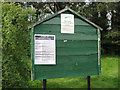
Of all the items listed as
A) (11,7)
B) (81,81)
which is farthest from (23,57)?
(81,81)

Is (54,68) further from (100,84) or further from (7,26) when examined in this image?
(100,84)

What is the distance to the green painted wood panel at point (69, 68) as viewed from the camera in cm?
335

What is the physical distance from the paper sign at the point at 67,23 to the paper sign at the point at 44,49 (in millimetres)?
389

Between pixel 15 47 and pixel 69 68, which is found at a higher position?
pixel 15 47

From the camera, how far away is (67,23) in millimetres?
3596

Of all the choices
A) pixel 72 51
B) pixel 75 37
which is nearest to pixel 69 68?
pixel 72 51

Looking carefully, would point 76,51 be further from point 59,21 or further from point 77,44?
point 59,21

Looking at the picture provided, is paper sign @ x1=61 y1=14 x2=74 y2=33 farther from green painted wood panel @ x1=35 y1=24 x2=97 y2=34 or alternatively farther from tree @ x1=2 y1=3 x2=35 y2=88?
tree @ x1=2 y1=3 x2=35 y2=88

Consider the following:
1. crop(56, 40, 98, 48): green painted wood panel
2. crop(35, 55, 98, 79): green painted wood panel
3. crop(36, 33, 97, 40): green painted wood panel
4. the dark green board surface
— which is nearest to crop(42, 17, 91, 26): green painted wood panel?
the dark green board surface

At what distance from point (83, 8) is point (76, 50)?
16.0 m

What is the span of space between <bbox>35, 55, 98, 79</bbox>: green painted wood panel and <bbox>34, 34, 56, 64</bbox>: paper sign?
0.49 ft

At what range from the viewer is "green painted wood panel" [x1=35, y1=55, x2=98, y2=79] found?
3354mm

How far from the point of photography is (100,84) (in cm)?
600

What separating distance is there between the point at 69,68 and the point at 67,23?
117 centimetres
